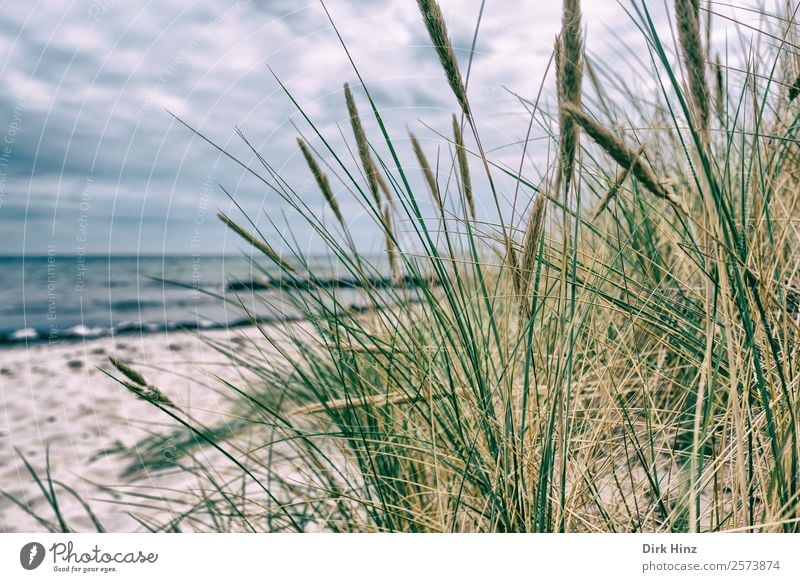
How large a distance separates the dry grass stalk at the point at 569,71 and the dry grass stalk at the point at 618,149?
3 centimetres

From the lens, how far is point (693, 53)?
502mm

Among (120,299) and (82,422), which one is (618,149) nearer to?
(82,422)

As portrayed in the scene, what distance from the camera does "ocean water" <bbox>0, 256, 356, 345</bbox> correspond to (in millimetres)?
912

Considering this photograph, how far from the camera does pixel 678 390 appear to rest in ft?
2.68

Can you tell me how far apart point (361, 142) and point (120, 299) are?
8387 mm

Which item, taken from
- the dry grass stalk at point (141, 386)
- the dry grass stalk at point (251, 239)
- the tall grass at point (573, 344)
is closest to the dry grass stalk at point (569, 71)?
the tall grass at point (573, 344)

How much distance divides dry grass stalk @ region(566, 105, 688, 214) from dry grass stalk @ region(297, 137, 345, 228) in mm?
378

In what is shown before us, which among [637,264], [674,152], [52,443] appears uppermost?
[674,152]

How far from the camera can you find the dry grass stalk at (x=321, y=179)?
0.75m

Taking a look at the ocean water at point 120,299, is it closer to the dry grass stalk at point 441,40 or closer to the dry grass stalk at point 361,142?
the dry grass stalk at point 361,142
